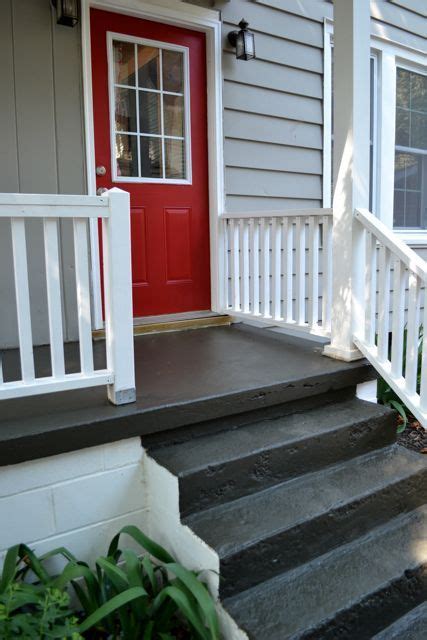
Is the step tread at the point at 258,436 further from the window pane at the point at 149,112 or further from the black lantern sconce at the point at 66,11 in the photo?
the black lantern sconce at the point at 66,11

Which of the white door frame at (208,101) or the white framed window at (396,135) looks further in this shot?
the white framed window at (396,135)

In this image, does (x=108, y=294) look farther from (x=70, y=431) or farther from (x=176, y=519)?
(x=176, y=519)

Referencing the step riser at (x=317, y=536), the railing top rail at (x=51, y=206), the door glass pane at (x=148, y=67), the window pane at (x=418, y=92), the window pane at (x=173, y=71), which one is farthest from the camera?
the window pane at (x=418, y=92)

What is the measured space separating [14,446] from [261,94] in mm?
3087

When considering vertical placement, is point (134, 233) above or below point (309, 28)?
below

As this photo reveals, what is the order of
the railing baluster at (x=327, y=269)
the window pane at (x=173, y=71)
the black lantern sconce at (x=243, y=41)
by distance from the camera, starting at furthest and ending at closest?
the black lantern sconce at (x=243, y=41) → the window pane at (x=173, y=71) → the railing baluster at (x=327, y=269)

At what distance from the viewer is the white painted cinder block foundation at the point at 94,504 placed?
1.74 metres

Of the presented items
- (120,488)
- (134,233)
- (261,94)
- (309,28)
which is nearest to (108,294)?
(120,488)

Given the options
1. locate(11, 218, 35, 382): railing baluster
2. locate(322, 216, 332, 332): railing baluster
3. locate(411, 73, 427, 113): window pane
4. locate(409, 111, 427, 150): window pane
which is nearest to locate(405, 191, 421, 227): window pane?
locate(409, 111, 427, 150): window pane

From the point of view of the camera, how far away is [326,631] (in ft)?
4.96

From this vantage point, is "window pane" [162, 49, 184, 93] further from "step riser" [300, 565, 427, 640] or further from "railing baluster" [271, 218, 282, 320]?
"step riser" [300, 565, 427, 640]

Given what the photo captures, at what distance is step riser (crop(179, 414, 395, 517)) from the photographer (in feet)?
5.98

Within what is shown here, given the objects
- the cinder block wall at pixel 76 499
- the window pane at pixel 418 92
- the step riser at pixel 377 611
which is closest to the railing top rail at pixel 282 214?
the cinder block wall at pixel 76 499

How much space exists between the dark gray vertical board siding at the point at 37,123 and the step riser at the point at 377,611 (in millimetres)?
2229
